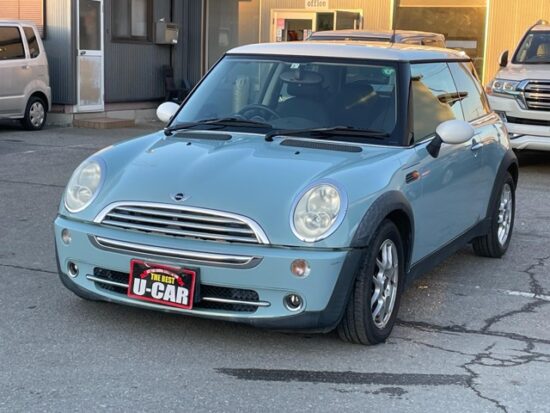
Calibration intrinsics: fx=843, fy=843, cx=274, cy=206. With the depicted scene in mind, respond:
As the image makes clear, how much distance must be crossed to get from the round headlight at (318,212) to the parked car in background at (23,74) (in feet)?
33.6

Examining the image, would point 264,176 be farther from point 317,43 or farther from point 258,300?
point 317,43

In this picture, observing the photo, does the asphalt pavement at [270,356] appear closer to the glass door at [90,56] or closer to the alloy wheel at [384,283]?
the alloy wheel at [384,283]

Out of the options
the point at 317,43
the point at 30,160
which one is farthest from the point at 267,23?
the point at 317,43

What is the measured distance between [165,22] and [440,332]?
13887mm

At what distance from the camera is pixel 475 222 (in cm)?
609

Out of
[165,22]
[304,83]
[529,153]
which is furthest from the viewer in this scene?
[165,22]

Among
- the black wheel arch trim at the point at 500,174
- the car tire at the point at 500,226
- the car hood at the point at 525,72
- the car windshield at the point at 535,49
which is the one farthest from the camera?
the car windshield at the point at 535,49

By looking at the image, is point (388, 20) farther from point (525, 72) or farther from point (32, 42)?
point (32, 42)

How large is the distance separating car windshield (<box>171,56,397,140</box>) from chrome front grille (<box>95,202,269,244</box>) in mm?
1102

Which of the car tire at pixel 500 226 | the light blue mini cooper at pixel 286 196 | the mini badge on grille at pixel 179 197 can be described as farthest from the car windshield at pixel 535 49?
the mini badge on grille at pixel 179 197

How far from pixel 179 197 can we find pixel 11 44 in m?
10.3

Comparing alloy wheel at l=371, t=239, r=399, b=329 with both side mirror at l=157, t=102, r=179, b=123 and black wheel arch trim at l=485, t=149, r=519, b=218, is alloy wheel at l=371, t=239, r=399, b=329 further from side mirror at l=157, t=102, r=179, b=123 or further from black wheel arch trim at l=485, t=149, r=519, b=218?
side mirror at l=157, t=102, r=179, b=123

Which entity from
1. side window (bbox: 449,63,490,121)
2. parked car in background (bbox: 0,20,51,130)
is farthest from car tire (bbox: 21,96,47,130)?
side window (bbox: 449,63,490,121)

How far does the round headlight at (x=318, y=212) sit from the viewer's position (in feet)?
13.7
